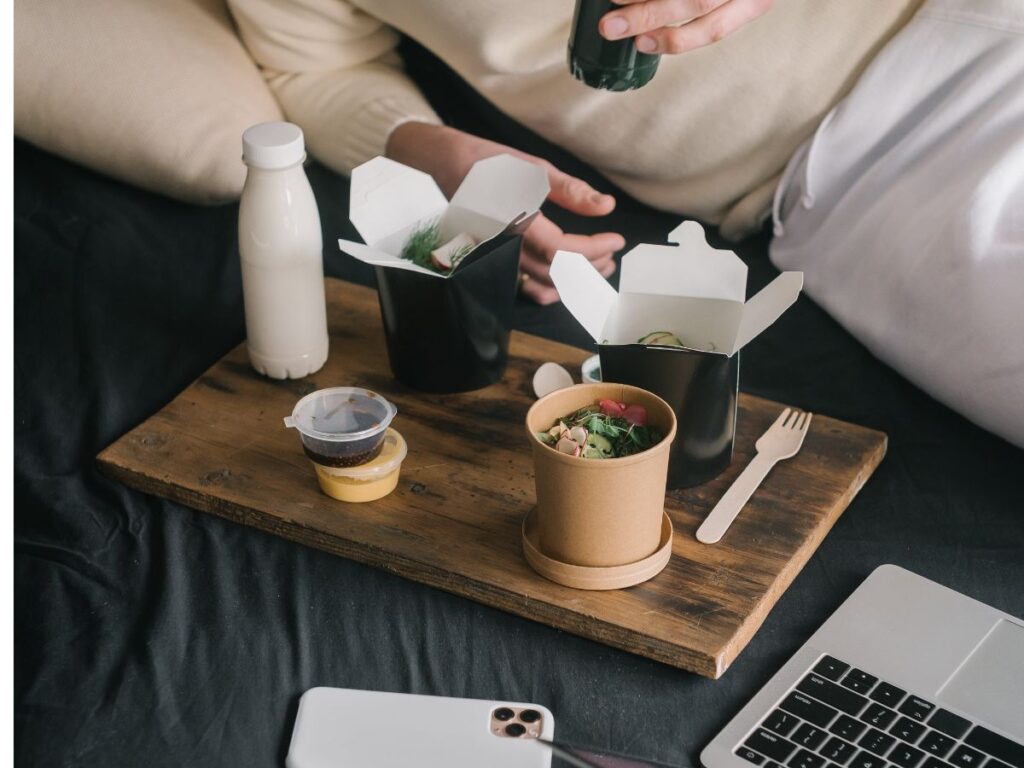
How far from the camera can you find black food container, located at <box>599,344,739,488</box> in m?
0.88

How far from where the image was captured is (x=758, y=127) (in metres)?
1.27

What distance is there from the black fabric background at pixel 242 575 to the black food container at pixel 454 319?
16 cm

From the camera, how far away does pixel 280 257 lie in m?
1.03

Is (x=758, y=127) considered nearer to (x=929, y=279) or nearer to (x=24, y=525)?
(x=929, y=279)

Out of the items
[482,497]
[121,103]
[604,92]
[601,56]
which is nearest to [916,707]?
[482,497]

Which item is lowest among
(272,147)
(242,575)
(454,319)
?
(242,575)

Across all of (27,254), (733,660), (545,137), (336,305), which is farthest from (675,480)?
(27,254)

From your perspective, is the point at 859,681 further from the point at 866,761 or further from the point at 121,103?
the point at 121,103

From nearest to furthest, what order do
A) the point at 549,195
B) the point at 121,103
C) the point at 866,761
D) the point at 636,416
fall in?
the point at 866,761 → the point at 636,416 → the point at 549,195 → the point at 121,103

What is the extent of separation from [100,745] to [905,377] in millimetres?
778

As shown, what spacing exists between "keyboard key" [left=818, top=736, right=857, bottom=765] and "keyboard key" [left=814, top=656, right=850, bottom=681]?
59mm

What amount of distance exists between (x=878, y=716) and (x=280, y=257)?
→ 0.62 meters

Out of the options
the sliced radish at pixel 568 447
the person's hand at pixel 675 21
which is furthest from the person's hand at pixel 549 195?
the sliced radish at pixel 568 447

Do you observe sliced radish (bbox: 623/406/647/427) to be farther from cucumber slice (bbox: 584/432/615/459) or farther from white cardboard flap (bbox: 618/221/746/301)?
white cardboard flap (bbox: 618/221/746/301)
